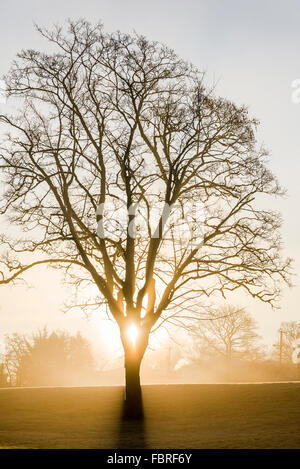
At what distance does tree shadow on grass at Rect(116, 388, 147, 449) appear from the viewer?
16969 mm

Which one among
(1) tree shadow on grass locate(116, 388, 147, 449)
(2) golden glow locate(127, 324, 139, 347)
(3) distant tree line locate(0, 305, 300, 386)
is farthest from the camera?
(3) distant tree line locate(0, 305, 300, 386)

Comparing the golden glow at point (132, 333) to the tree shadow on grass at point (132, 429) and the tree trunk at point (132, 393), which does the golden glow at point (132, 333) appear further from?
the tree shadow on grass at point (132, 429)

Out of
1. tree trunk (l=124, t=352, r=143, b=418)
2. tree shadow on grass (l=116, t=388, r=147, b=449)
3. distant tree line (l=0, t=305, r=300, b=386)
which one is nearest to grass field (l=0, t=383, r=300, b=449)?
tree shadow on grass (l=116, t=388, r=147, b=449)

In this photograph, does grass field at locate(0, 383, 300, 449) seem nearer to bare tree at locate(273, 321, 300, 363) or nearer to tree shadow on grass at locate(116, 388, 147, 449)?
tree shadow on grass at locate(116, 388, 147, 449)

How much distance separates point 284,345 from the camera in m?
112

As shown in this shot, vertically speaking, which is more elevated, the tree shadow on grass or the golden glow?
the golden glow

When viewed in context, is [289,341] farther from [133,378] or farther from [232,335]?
[133,378]

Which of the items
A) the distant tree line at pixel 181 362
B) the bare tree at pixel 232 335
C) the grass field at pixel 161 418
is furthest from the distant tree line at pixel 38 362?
the grass field at pixel 161 418

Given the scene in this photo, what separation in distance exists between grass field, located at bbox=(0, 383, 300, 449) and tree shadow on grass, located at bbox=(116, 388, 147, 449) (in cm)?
3

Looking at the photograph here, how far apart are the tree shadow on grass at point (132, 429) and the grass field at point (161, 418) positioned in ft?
0.10

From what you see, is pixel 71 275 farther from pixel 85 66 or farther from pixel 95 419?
pixel 85 66

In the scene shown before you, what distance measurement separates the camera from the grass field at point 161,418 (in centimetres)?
1731
